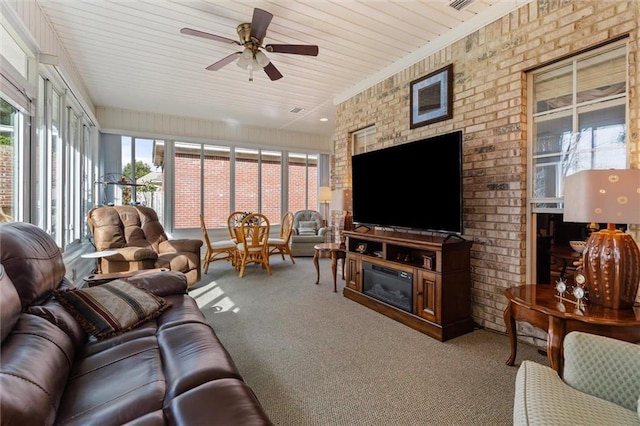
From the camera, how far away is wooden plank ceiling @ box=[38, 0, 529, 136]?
2717 mm

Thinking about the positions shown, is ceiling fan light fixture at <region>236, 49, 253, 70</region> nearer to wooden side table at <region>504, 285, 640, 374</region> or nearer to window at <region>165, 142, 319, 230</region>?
wooden side table at <region>504, 285, 640, 374</region>

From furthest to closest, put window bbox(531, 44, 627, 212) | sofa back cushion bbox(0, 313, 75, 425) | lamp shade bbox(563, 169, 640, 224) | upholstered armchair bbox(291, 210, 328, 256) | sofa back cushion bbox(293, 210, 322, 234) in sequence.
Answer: sofa back cushion bbox(293, 210, 322, 234), upholstered armchair bbox(291, 210, 328, 256), window bbox(531, 44, 627, 212), lamp shade bbox(563, 169, 640, 224), sofa back cushion bbox(0, 313, 75, 425)

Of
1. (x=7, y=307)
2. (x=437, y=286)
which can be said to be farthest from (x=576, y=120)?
(x=7, y=307)

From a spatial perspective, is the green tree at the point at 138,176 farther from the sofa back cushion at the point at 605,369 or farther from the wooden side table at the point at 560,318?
the sofa back cushion at the point at 605,369

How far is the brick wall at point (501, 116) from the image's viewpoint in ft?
7.72

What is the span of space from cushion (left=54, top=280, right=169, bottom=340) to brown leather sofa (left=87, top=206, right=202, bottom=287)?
171 centimetres

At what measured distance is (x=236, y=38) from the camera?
10.7 feet

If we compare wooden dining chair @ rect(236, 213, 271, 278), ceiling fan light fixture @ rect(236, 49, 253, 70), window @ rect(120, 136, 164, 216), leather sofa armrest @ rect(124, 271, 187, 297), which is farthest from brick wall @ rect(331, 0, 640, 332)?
window @ rect(120, 136, 164, 216)

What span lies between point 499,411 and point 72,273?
13.3ft

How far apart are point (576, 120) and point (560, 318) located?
5.08 feet

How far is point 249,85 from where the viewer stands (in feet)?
14.8

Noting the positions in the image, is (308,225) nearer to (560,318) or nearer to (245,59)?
(245,59)

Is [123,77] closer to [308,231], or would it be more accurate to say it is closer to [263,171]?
[263,171]

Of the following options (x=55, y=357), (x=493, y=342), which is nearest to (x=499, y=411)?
(x=493, y=342)
